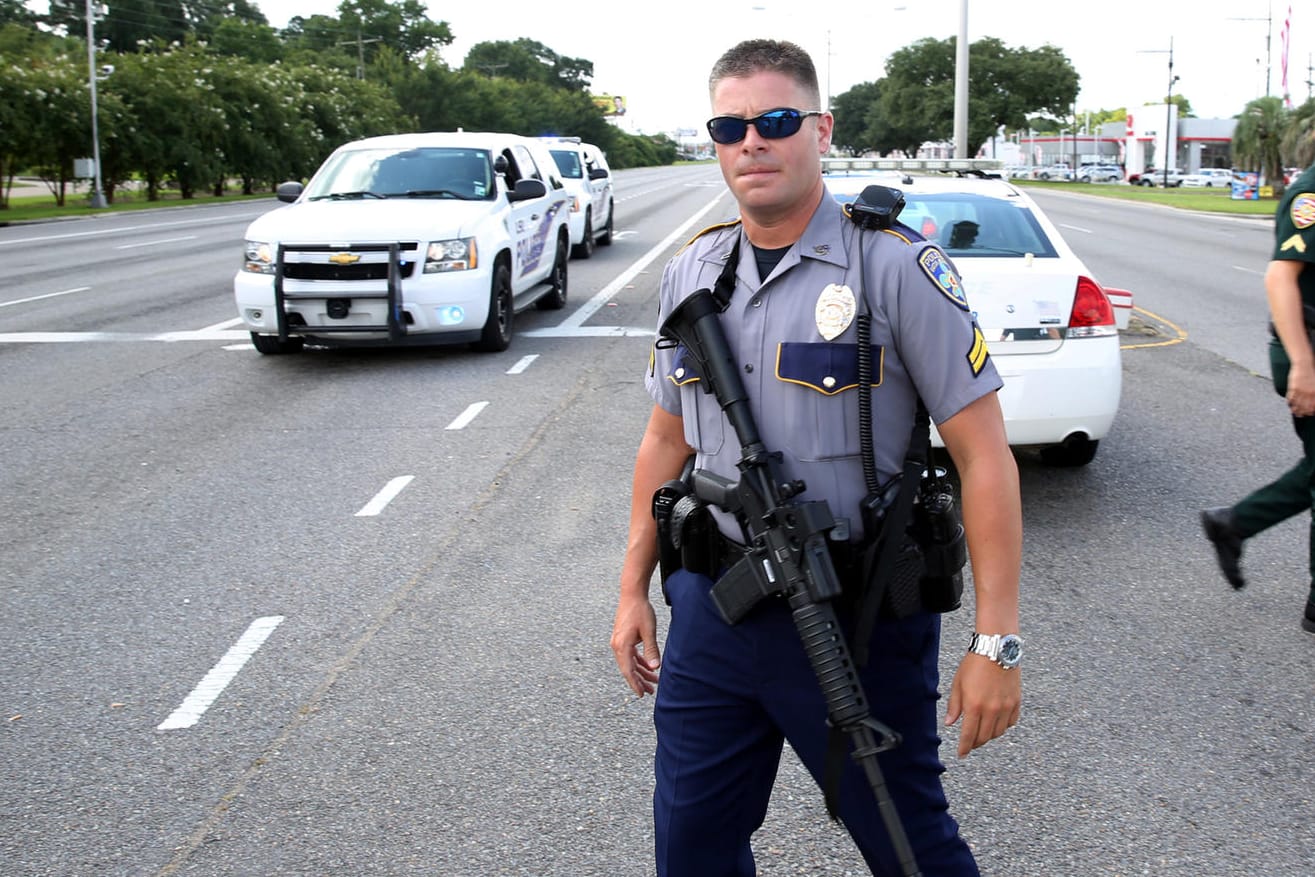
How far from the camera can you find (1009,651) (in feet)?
7.41

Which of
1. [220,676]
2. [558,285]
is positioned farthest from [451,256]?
[220,676]

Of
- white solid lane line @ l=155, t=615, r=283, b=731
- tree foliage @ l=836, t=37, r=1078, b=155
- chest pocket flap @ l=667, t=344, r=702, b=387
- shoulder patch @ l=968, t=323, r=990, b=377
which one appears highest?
tree foliage @ l=836, t=37, r=1078, b=155

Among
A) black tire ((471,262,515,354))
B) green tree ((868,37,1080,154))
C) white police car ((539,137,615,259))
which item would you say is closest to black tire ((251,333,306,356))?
black tire ((471,262,515,354))

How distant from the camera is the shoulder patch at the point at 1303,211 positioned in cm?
443

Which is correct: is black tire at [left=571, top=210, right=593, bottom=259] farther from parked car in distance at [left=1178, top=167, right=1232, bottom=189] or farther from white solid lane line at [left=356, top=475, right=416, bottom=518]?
parked car in distance at [left=1178, top=167, right=1232, bottom=189]

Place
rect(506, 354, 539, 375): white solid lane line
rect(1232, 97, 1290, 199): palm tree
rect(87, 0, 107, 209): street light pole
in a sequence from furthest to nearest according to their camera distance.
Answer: rect(1232, 97, 1290, 199): palm tree
rect(87, 0, 107, 209): street light pole
rect(506, 354, 539, 375): white solid lane line

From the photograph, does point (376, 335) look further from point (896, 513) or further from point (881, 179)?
point (896, 513)

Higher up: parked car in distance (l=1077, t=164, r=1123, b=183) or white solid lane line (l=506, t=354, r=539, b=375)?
parked car in distance (l=1077, t=164, r=1123, b=183)

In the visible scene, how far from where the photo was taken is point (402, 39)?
12331cm

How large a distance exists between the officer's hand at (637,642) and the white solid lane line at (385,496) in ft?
13.4

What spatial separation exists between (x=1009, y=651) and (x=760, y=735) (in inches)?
18.3

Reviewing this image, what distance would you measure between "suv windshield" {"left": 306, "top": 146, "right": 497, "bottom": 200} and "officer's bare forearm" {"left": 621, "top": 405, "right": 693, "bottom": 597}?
9464 mm

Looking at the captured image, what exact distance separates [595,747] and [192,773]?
117 cm

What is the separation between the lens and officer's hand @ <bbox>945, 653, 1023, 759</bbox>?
2.27m
